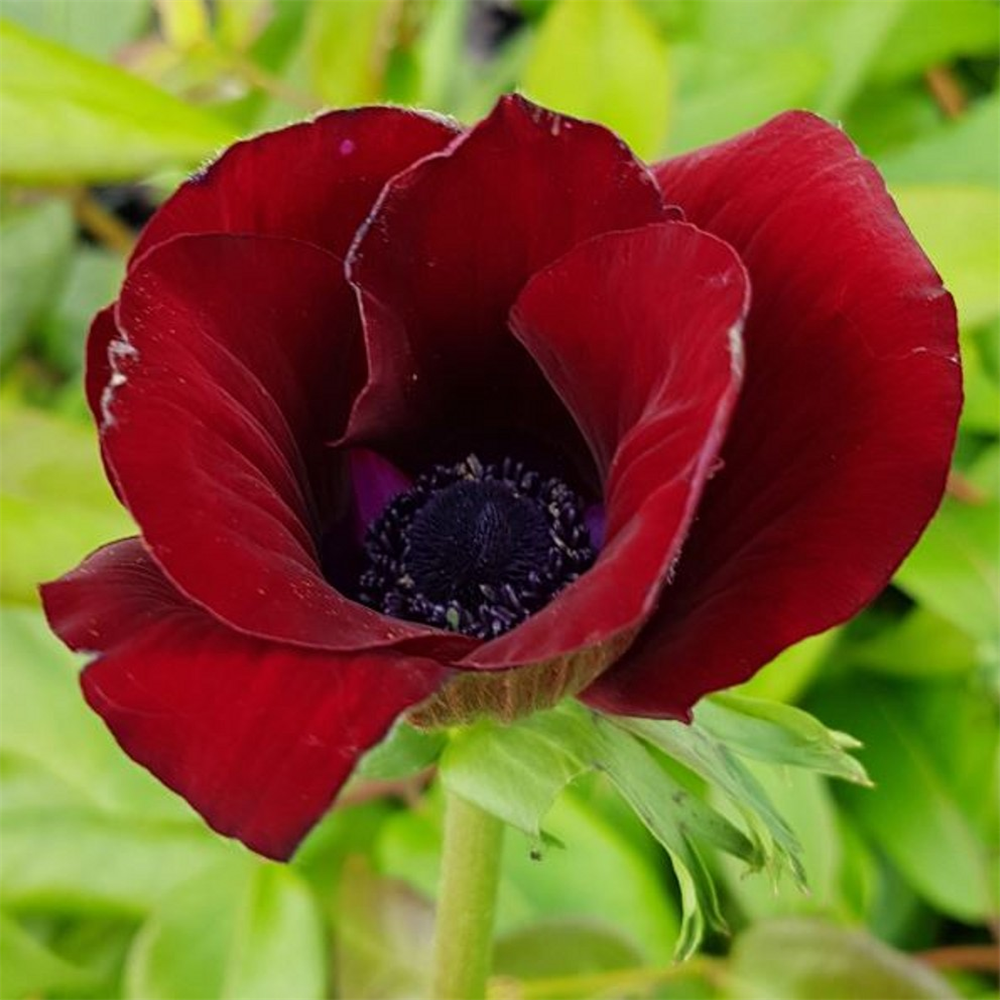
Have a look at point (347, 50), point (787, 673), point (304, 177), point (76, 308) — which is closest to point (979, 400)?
point (787, 673)

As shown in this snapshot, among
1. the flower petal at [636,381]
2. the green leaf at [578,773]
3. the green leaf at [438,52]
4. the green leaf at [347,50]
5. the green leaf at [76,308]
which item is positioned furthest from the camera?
the green leaf at [76,308]

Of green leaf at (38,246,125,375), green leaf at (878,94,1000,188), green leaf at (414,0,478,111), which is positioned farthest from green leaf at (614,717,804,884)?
green leaf at (38,246,125,375)

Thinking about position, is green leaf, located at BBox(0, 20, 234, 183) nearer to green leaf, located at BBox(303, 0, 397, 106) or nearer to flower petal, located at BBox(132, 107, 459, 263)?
green leaf, located at BBox(303, 0, 397, 106)

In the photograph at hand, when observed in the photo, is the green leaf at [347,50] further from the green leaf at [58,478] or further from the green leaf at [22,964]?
the green leaf at [22,964]

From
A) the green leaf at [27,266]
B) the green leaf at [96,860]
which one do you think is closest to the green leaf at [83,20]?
the green leaf at [27,266]

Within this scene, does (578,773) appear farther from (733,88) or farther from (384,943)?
(733,88)

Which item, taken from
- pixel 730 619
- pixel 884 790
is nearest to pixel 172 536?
pixel 730 619
